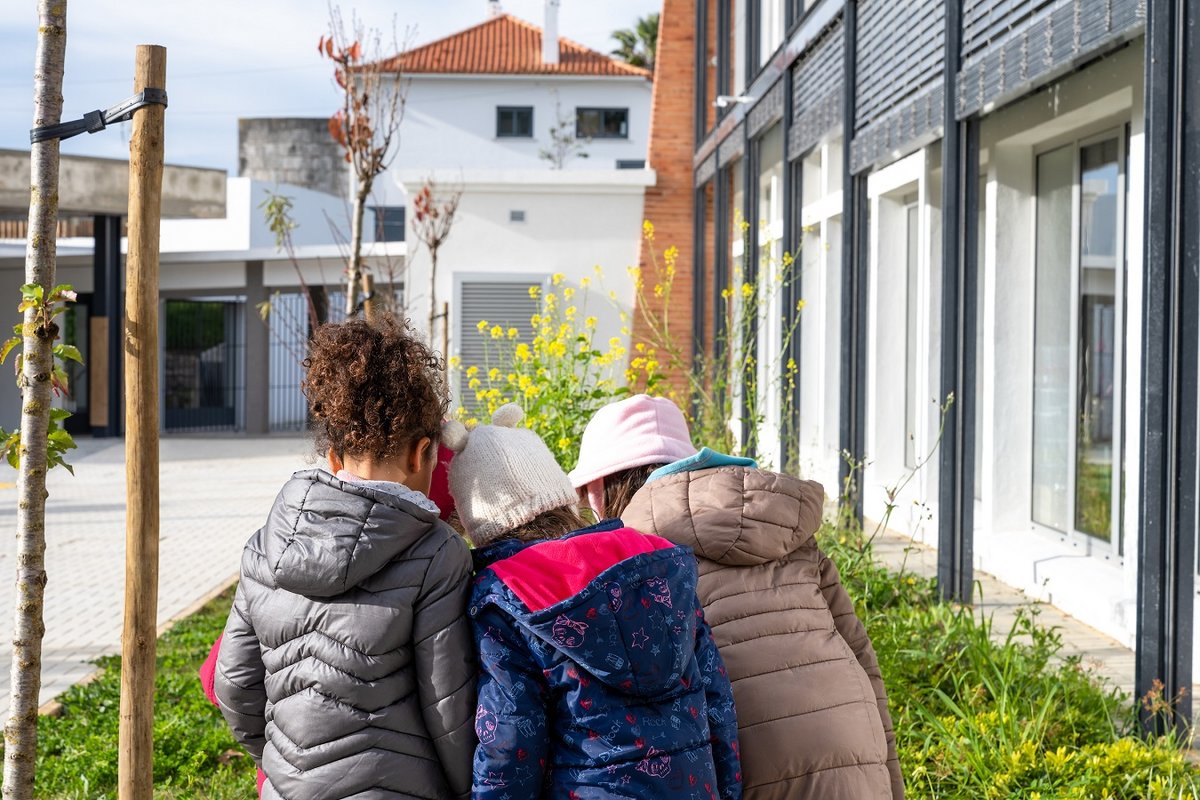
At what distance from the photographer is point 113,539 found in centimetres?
1091

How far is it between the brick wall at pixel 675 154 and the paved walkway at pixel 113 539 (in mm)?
5454

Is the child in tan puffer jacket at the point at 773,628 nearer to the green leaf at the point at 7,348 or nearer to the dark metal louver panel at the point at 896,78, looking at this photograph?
the green leaf at the point at 7,348

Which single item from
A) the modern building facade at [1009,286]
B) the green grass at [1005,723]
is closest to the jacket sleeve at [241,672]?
the green grass at [1005,723]

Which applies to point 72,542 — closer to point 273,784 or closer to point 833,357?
point 833,357

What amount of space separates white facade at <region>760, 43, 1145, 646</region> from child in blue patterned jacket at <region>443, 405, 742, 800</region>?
356 cm

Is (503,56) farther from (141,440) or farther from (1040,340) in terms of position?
(141,440)

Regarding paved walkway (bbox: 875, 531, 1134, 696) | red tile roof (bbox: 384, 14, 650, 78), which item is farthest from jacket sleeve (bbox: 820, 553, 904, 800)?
red tile roof (bbox: 384, 14, 650, 78)

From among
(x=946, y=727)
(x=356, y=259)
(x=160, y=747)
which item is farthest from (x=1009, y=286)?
(x=160, y=747)

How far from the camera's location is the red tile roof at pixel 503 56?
36.6m

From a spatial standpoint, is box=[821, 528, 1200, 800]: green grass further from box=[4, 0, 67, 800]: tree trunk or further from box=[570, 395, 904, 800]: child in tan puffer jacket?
box=[4, 0, 67, 800]: tree trunk

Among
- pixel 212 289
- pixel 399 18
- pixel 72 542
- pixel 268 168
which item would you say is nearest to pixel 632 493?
pixel 399 18

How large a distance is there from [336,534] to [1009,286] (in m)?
6.24

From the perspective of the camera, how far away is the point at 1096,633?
5613mm

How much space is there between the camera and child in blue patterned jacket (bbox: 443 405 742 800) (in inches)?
75.3
